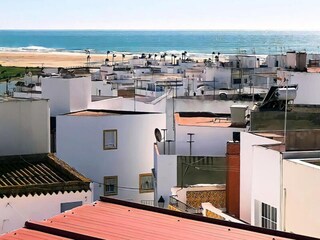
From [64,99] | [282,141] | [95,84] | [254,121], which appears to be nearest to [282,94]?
[254,121]

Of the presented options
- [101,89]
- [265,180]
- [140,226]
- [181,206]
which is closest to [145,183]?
[181,206]

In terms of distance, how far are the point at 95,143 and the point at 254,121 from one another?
29.6 ft

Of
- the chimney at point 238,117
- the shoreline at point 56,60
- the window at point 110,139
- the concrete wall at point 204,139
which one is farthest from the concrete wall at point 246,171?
the shoreline at point 56,60

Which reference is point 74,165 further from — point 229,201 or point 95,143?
point 229,201

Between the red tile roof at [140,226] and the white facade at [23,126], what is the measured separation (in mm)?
9769

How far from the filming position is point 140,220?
35.9 feet

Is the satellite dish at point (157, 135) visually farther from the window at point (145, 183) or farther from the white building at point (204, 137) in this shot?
the white building at point (204, 137)

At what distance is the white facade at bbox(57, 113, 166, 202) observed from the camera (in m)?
30.1

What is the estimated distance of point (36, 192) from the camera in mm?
17906

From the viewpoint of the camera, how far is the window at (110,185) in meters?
30.4

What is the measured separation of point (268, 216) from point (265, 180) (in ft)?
2.85

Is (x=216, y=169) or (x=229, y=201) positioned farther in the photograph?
(x=216, y=169)

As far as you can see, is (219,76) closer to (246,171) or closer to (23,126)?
(23,126)

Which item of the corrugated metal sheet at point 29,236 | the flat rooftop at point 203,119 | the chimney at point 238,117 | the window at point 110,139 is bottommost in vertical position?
the window at point 110,139
